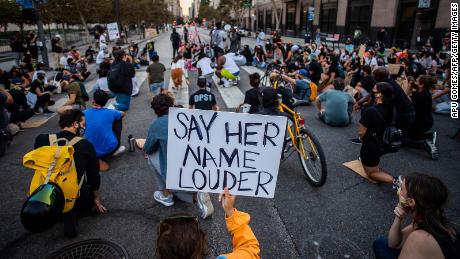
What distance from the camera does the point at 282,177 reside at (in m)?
4.68

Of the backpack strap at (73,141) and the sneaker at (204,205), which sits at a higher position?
the backpack strap at (73,141)

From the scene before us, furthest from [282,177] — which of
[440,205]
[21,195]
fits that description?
[21,195]

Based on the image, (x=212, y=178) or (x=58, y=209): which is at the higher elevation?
(x=212, y=178)

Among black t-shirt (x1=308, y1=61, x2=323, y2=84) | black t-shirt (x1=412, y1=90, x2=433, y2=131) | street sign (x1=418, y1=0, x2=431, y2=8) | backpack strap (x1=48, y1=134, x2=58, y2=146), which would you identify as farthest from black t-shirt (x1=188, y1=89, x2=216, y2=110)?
street sign (x1=418, y1=0, x2=431, y2=8)

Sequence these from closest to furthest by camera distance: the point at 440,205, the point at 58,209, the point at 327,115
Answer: the point at 440,205
the point at 58,209
the point at 327,115

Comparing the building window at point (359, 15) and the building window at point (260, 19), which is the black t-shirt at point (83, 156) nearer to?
the building window at point (359, 15)

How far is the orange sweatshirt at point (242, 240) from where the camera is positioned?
5.66 ft

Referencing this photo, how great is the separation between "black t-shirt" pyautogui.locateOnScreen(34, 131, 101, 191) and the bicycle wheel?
9.40 feet

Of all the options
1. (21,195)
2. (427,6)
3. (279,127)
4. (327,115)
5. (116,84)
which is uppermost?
(427,6)

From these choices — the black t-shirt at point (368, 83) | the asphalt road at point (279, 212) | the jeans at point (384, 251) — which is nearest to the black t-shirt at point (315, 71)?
the black t-shirt at point (368, 83)

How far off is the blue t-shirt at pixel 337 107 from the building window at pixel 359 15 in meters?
21.3

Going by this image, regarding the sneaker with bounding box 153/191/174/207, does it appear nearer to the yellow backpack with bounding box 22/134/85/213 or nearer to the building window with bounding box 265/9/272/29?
the yellow backpack with bounding box 22/134/85/213

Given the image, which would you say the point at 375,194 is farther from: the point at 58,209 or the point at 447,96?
the point at 447,96

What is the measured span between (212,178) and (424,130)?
16.6 feet
